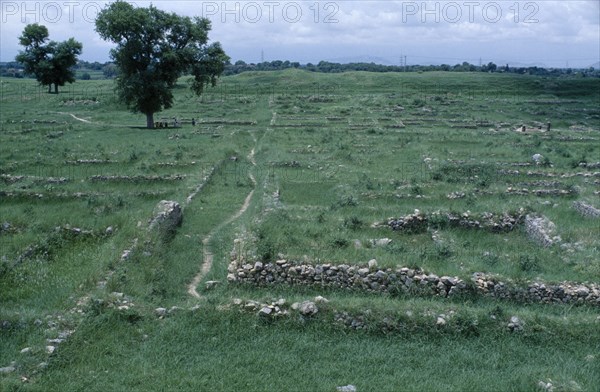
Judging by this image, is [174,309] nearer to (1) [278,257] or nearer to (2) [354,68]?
(1) [278,257]

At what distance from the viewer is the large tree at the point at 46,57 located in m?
61.2

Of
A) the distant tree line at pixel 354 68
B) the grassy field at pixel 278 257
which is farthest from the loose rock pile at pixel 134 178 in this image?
the distant tree line at pixel 354 68

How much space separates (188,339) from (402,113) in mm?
37864

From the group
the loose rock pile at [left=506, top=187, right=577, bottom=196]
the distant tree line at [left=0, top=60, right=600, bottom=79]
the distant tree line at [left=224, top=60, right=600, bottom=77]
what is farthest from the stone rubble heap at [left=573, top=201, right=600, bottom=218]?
the distant tree line at [left=224, top=60, right=600, bottom=77]

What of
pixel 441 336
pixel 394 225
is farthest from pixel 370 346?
pixel 394 225

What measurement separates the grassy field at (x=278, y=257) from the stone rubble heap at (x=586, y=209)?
16.4 inches

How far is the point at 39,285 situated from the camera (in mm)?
10922

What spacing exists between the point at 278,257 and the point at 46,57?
61.3m

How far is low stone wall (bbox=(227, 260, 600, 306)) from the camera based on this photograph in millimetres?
10391

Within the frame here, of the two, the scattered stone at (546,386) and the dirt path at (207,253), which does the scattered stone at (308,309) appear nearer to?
the dirt path at (207,253)

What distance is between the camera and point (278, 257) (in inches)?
446

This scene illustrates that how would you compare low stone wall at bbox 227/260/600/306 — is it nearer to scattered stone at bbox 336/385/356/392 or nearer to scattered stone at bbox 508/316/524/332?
scattered stone at bbox 508/316/524/332

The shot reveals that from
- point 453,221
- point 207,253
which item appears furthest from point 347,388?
point 453,221

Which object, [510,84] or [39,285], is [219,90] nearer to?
[510,84]
